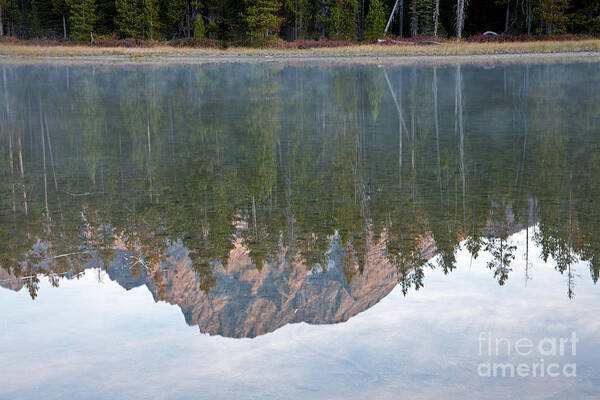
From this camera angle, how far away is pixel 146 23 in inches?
3059

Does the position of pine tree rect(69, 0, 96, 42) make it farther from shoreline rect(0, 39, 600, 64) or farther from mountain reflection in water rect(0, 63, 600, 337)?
mountain reflection in water rect(0, 63, 600, 337)

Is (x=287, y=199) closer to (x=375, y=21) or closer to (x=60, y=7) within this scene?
(x=375, y=21)

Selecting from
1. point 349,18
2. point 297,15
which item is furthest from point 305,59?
point 297,15

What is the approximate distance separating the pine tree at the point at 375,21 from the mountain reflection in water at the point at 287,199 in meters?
55.1

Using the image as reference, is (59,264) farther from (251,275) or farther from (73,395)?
(73,395)

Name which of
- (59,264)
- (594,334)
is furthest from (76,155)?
(594,334)

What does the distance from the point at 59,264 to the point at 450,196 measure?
4.99 meters

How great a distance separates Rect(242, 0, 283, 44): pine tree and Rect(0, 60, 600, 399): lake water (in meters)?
54.8

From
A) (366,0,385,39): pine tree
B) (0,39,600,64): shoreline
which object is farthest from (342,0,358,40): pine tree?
(0,39,600,64): shoreline

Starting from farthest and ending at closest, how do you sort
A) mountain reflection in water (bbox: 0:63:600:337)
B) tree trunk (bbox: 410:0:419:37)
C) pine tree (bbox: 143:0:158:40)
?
tree trunk (bbox: 410:0:419:37), pine tree (bbox: 143:0:158:40), mountain reflection in water (bbox: 0:63:600:337)

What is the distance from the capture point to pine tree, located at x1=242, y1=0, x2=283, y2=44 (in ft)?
226

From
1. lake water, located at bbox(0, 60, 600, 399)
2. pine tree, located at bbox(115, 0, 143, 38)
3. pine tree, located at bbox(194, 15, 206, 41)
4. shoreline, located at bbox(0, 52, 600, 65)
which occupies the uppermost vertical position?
pine tree, located at bbox(115, 0, 143, 38)

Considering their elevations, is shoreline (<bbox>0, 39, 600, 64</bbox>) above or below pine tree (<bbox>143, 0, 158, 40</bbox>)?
below

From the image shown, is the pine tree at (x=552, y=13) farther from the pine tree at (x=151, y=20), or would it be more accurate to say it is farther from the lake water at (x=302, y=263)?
the lake water at (x=302, y=263)
